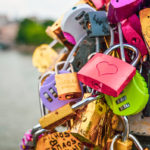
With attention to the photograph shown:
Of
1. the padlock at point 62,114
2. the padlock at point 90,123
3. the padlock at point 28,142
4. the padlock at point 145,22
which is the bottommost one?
the padlock at point 28,142

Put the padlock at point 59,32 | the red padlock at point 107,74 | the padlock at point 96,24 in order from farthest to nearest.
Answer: the padlock at point 59,32 < the padlock at point 96,24 < the red padlock at point 107,74

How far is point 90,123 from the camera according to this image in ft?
1.64

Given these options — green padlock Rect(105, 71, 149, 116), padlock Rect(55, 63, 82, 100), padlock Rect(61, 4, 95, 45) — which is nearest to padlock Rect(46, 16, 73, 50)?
padlock Rect(61, 4, 95, 45)

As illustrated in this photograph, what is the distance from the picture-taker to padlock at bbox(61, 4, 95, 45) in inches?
23.9

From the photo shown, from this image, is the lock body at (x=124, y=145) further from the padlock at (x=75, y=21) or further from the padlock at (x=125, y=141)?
the padlock at (x=75, y=21)

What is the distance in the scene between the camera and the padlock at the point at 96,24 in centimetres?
57

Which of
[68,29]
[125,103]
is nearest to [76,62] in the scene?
[68,29]

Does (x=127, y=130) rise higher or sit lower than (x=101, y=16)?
lower

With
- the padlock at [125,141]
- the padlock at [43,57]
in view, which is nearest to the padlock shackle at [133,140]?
the padlock at [125,141]

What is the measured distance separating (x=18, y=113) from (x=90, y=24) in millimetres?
1786

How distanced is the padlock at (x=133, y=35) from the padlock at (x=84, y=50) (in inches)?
3.0

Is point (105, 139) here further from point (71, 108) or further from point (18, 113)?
point (18, 113)

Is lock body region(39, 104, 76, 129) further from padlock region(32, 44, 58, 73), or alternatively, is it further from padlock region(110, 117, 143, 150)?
padlock region(32, 44, 58, 73)

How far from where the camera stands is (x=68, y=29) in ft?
2.06
